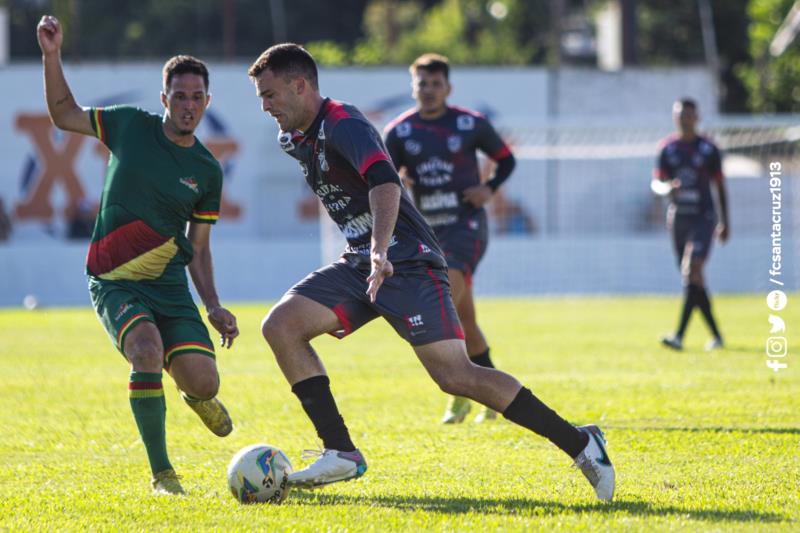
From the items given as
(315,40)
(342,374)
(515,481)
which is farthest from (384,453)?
(315,40)

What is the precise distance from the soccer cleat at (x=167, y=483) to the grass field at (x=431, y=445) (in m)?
0.14

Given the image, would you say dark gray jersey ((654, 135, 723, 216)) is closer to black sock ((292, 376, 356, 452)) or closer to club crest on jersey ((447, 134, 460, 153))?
club crest on jersey ((447, 134, 460, 153))

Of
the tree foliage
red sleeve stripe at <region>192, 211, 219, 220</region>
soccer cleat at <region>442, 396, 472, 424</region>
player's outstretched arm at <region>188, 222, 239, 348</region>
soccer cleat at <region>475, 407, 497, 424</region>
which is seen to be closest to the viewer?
player's outstretched arm at <region>188, 222, 239, 348</region>

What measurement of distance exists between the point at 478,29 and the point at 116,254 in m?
56.1

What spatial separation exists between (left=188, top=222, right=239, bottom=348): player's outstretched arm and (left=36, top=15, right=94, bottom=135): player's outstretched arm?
76cm

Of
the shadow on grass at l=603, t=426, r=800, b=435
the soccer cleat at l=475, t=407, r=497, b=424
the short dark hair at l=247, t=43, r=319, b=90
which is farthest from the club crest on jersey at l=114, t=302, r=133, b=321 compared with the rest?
the shadow on grass at l=603, t=426, r=800, b=435

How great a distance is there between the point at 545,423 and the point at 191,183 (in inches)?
87.0

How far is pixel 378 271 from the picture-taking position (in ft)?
18.6

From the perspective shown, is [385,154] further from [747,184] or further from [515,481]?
[747,184]

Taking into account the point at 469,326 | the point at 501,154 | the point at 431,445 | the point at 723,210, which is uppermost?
the point at 501,154

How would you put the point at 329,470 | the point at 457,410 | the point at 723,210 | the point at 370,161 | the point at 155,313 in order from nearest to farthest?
the point at 370,161, the point at 329,470, the point at 155,313, the point at 457,410, the point at 723,210

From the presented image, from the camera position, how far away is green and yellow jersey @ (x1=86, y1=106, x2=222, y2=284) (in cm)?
665

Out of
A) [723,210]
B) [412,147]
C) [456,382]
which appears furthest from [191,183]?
[723,210]

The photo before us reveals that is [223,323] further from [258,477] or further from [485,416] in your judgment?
[485,416]
